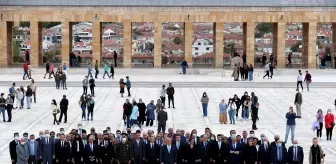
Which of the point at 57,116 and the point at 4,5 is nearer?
the point at 57,116

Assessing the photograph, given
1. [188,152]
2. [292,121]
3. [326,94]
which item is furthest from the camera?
[326,94]

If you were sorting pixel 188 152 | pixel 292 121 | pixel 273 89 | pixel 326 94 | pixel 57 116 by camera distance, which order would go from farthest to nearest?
pixel 273 89 < pixel 326 94 < pixel 57 116 < pixel 292 121 < pixel 188 152

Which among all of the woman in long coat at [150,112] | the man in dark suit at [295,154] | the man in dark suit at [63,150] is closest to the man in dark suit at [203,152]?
the man in dark suit at [295,154]

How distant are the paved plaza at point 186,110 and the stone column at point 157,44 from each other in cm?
679

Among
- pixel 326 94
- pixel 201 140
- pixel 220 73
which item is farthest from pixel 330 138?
pixel 220 73

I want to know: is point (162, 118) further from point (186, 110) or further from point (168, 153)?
point (186, 110)

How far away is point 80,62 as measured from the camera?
209 feet

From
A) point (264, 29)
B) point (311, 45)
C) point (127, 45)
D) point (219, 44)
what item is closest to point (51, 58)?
point (127, 45)

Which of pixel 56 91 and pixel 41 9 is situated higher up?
pixel 41 9

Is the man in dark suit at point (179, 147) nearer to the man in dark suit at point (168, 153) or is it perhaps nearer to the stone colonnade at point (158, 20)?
the man in dark suit at point (168, 153)

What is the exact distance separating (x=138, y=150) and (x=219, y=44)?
40.8m

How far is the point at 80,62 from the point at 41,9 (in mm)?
5839

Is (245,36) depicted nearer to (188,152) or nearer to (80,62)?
(80,62)

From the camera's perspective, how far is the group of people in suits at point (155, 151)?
67.1ft
